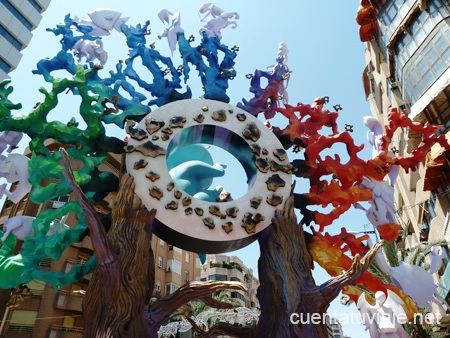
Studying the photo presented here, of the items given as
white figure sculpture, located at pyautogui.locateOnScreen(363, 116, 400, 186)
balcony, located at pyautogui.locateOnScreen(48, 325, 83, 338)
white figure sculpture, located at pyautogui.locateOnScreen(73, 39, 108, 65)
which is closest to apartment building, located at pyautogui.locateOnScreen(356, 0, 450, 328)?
white figure sculpture, located at pyautogui.locateOnScreen(363, 116, 400, 186)

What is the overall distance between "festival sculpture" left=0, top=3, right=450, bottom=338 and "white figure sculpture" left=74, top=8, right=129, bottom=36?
3 centimetres

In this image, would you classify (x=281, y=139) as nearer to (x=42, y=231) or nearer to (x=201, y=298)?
(x=201, y=298)

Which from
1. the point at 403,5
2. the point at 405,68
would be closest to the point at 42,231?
the point at 405,68

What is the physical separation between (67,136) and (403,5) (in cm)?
1440

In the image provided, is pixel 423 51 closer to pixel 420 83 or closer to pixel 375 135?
pixel 420 83

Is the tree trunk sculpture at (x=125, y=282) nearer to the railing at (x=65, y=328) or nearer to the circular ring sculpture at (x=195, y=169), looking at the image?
the circular ring sculpture at (x=195, y=169)

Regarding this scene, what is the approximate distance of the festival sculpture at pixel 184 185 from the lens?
19.3 feet

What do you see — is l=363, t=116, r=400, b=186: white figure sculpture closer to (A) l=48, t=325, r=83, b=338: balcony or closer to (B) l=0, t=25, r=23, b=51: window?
(A) l=48, t=325, r=83, b=338: balcony

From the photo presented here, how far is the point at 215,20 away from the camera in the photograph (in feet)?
29.7

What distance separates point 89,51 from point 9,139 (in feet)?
7.93

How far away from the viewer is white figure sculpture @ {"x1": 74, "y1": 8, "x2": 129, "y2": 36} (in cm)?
839

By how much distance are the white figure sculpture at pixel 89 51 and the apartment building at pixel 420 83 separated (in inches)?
410

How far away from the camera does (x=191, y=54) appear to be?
8.57 m

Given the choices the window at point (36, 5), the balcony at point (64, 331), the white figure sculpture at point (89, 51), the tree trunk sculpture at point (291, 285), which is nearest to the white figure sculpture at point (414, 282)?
the tree trunk sculpture at point (291, 285)
